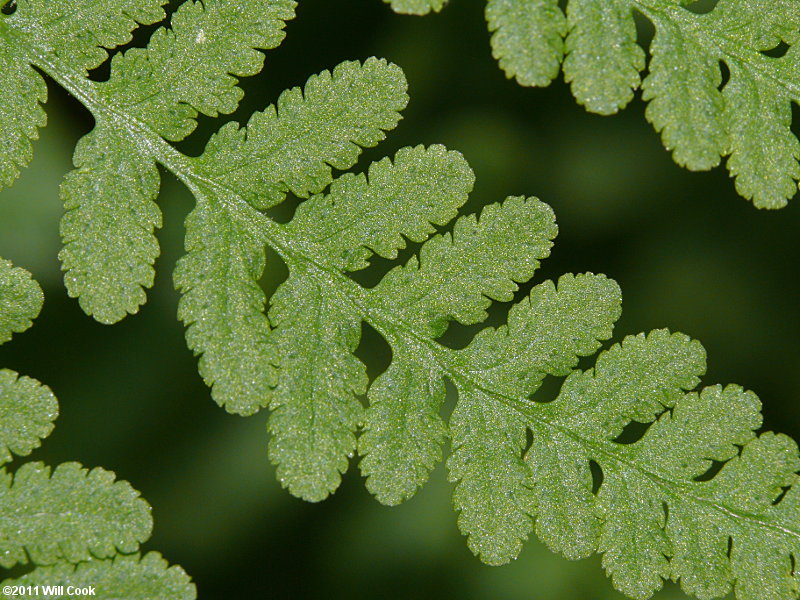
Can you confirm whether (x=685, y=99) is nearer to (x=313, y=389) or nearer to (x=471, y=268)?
(x=471, y=268)

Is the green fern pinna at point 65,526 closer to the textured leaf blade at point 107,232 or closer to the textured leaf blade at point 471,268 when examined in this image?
the textured leaf blade at point 107,232

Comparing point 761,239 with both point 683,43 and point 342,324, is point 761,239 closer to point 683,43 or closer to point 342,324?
point 683,43

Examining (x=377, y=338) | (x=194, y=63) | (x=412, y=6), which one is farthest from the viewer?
(x=377, y=338)

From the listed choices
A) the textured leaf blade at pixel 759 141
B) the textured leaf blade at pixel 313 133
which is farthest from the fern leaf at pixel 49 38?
the textured leaf blade at pixel 759 141

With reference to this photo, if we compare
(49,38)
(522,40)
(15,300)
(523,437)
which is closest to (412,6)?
(522,40)

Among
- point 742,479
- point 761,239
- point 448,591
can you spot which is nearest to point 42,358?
point 448,591

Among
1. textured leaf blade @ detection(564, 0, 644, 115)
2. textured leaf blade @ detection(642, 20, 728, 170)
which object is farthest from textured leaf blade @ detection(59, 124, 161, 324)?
textured leaf blade @ detection(642, 20, 728, 170)
